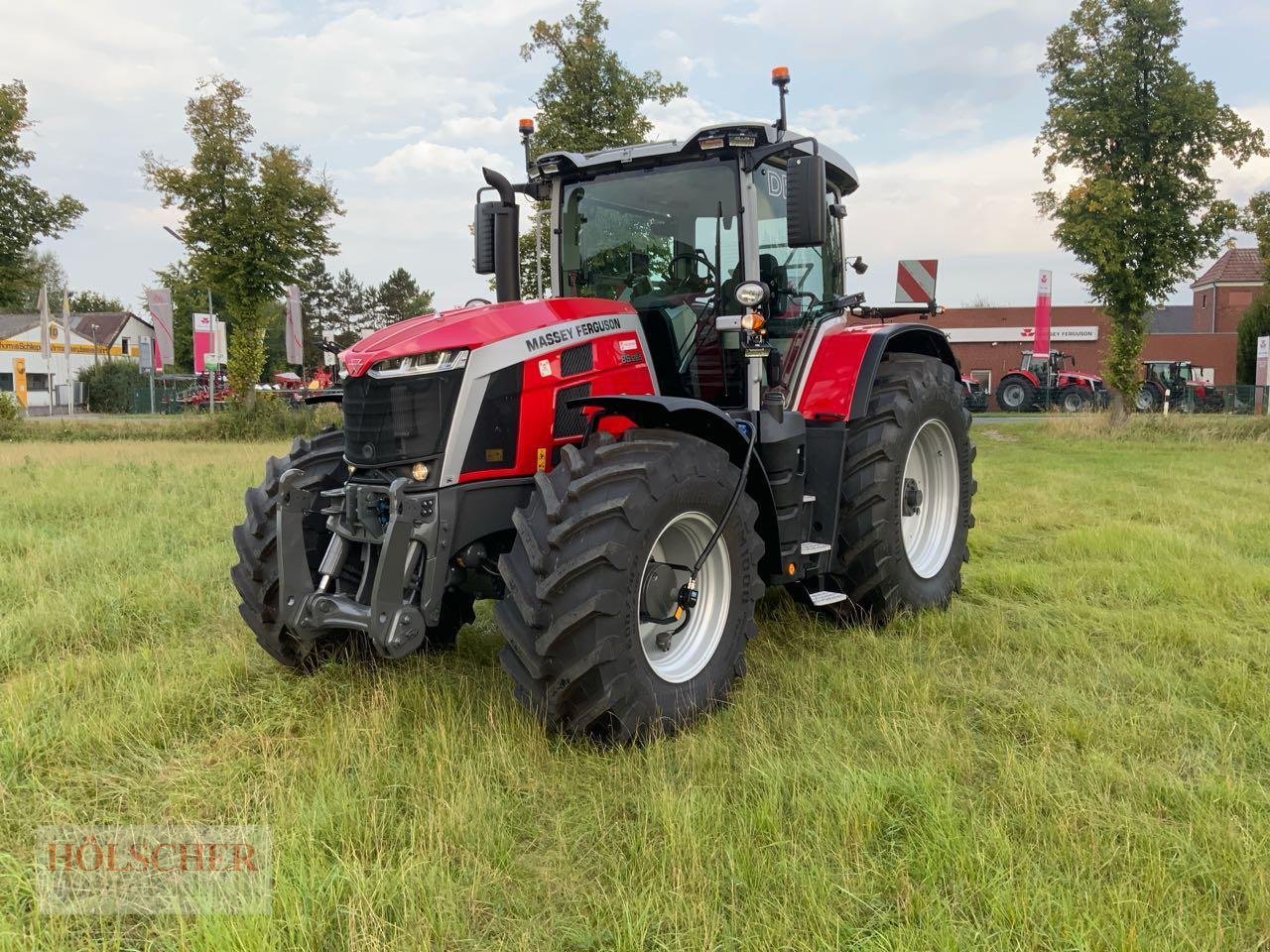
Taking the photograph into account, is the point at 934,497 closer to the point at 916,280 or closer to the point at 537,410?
the point at 537,410

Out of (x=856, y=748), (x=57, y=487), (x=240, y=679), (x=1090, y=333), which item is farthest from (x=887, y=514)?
(x=1090, y=333)

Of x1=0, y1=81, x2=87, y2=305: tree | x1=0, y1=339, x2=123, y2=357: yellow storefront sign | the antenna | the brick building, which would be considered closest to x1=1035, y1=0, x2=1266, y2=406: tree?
the antenna

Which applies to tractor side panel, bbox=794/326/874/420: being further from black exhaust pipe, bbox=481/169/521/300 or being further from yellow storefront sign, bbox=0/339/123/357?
yellow storefront sign, bbox=0/339/123/357

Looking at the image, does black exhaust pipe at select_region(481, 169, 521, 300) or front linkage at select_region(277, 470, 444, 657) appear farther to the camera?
black exhaust pipe at select_region(481, 169, 521, 300)

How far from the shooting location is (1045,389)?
29266mm

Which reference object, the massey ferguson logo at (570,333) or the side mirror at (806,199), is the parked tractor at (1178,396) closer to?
the side mirror at (806,199)

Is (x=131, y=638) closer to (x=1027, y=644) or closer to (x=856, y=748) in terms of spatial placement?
(x=856, y=748)

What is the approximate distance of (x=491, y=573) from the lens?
3.64 metres

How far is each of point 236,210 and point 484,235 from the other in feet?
61.7

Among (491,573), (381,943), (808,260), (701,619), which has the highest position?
(808,260)

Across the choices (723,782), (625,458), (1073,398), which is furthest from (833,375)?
(1073,398)

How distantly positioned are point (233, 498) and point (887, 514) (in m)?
6.96

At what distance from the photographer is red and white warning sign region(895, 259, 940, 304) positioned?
1032 centimetres

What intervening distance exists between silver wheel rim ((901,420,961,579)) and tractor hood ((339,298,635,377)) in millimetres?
2502
